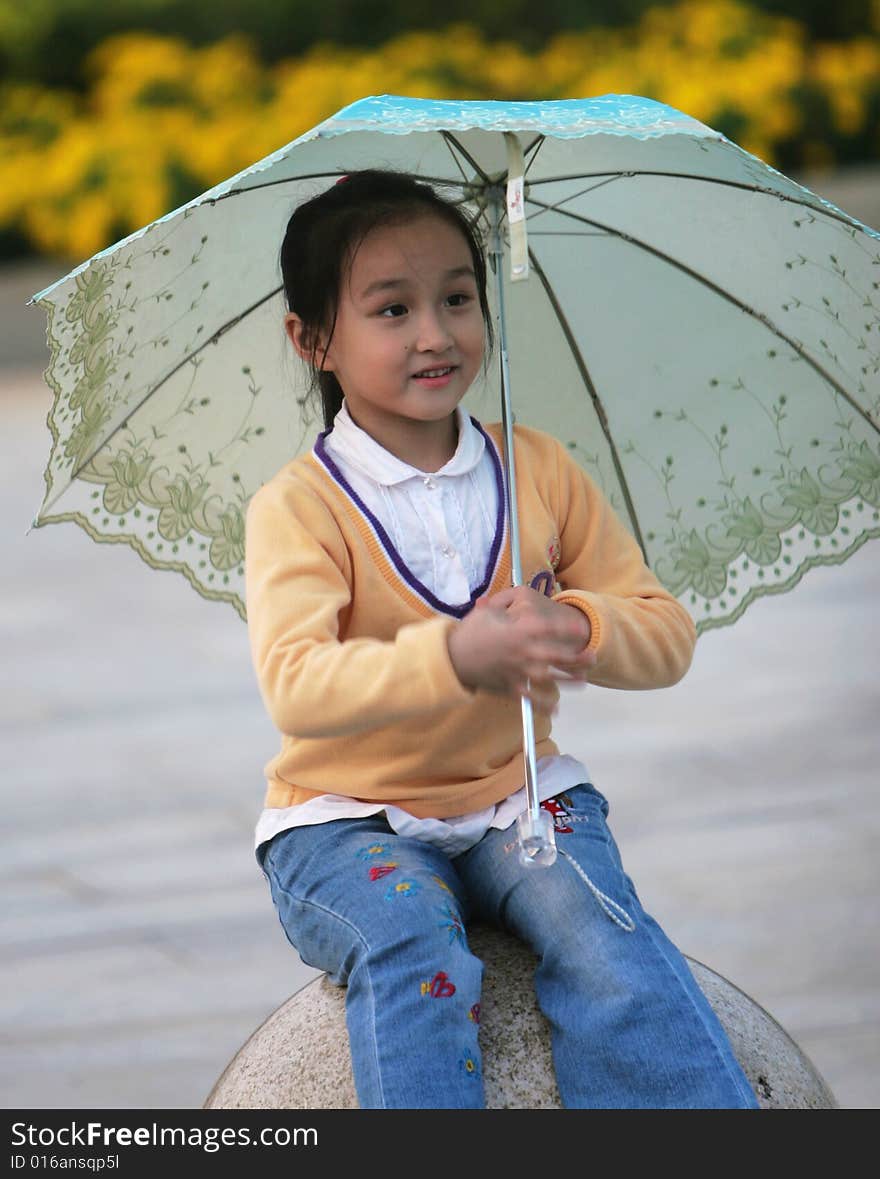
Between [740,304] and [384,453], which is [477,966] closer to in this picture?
[384,453]

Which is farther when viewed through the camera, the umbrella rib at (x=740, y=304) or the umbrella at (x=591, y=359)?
the umbrella rib at (x=740, y=304)

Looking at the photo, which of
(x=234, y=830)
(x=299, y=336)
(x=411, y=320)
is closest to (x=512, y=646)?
(x=411, y=320)

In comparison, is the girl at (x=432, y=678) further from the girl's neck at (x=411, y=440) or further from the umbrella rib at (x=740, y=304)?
the umbrella rib at (x=740, y=304)

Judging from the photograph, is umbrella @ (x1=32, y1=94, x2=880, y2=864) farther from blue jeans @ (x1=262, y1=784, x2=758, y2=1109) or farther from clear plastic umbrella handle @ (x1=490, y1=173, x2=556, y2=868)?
blue jeans @ (x1=262, y1=784, x2=758, y2=1109)

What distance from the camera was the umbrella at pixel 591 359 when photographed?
3.01 m

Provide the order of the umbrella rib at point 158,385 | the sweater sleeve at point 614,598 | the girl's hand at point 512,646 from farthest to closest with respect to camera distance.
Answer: the umbrella rib at point 158,385 → the sweater sleeve at point 614,598 → the girl's hand at point 512,646

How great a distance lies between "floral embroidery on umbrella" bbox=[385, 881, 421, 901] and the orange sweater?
208 mm

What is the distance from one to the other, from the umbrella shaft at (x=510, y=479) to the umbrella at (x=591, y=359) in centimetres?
1

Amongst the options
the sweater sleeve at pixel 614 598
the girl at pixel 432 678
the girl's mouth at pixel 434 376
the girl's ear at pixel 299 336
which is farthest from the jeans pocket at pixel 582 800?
the girl's ear at pixel 299 336

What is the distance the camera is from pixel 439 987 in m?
2.43

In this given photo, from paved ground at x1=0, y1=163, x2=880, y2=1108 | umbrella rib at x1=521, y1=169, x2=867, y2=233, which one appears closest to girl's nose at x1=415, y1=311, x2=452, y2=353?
umbrella rib at x1=521, y1=169, x2=867, y2=233

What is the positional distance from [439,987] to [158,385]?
1331mm

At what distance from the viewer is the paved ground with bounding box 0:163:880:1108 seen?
15.1 ft

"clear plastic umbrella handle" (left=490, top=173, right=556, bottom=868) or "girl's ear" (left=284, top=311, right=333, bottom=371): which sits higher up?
"girl's ear" (left=284, top=311, right=333, bottom=371)
